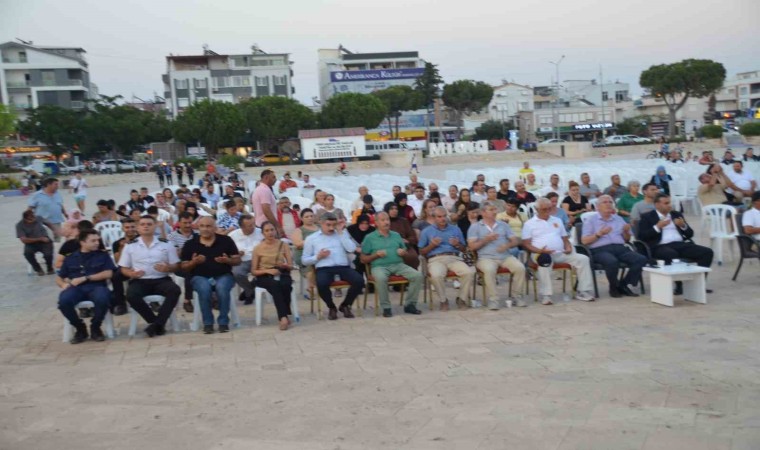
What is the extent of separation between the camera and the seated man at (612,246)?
9.13 metres

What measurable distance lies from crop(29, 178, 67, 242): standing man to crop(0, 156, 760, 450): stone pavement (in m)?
5.09

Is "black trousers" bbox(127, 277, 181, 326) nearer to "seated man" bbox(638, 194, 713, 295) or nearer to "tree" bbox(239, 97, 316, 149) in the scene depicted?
"seated man" bbox(638, 194, 713, 295)

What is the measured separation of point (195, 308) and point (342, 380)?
2895 mm

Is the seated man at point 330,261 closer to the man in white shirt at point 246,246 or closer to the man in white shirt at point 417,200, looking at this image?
the man in white shirt at point 246,246

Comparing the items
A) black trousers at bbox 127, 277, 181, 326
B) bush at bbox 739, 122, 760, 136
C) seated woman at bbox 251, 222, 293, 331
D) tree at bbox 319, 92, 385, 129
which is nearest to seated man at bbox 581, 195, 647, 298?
seated woman at bbox 251, 222, 293, 331

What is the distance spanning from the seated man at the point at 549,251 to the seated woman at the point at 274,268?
297cm

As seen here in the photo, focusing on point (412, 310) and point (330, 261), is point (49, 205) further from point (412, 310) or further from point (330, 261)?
point (412, 310)

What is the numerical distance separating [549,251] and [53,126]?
63135 mm

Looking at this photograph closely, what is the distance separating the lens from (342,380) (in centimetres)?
616

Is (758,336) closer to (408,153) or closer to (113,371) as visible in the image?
(113,371)

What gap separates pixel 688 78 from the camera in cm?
7225

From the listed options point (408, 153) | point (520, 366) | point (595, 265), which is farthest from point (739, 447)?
point (408, 153)

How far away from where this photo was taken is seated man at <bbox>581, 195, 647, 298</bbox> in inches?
360

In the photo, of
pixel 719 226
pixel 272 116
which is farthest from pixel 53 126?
pixel 719 226
